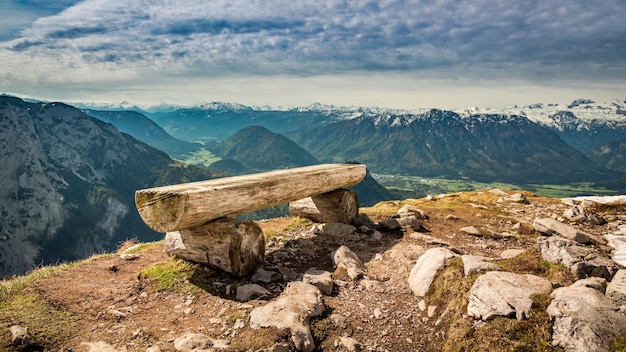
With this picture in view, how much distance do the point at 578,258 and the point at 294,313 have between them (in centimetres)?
725

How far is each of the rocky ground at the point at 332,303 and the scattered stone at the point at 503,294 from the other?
0.02m

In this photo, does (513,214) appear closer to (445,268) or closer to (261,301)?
(445,268)

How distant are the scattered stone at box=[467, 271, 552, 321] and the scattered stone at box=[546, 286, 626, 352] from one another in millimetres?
511

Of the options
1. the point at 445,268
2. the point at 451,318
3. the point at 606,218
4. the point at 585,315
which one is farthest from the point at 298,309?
the point at 606,218

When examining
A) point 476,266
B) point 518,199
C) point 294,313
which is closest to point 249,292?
point 294,313

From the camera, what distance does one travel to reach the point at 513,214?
19.7 metres

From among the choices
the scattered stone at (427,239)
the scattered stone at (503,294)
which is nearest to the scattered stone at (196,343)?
the scattered stone at (503,294)

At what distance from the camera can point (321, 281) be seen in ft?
31.9

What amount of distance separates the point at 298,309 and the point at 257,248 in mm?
Result: 3515

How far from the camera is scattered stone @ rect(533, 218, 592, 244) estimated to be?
13.5m

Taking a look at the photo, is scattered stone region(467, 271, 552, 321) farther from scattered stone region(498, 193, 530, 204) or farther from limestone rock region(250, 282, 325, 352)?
scattered stone region(498, 193, 530, 204)

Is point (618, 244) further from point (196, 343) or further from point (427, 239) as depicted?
point (196, 343)

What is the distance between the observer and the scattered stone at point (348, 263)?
10.7 m

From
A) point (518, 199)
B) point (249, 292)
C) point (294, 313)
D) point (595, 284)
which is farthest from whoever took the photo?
point (518, 199)
